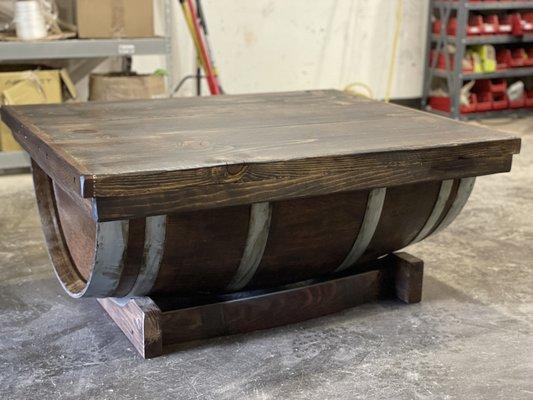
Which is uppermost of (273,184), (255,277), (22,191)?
(273,184)

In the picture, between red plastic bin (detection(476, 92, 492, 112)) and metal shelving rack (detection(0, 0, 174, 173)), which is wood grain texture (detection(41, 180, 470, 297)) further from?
red plastic bin (detection(476, 92, 492, 112))

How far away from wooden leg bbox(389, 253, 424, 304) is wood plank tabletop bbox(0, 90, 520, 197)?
Answer: 381 millimetres

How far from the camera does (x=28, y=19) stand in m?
3.73

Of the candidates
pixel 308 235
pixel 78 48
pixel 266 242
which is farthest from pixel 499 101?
pixel 266 242

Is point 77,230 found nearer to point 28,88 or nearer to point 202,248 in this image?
point 202,248

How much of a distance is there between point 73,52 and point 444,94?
112 inches

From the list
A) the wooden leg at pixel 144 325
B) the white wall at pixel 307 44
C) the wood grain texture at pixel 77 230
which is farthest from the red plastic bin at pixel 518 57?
the wooden leg at pixel 144 325

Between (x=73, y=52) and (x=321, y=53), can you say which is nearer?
(x=73, y=52)

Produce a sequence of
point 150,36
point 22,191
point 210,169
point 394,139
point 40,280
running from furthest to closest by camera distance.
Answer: point 150,36 < point 22,191 < point 40,280 < point 394,139 < point 210,169

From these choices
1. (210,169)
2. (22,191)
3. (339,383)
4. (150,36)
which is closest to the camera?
(210,169)

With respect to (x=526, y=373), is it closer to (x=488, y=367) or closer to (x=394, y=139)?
(x=488, y=367)

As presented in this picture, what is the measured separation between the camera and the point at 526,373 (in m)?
1.89

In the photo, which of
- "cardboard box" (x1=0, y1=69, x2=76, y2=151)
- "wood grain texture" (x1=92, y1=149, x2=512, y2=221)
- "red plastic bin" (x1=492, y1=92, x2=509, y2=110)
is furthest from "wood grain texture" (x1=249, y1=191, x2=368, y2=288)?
"red plastic bin" (x1=492, y1=92, x2=509, y2=110)

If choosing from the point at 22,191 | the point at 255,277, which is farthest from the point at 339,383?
the point at 22,191
